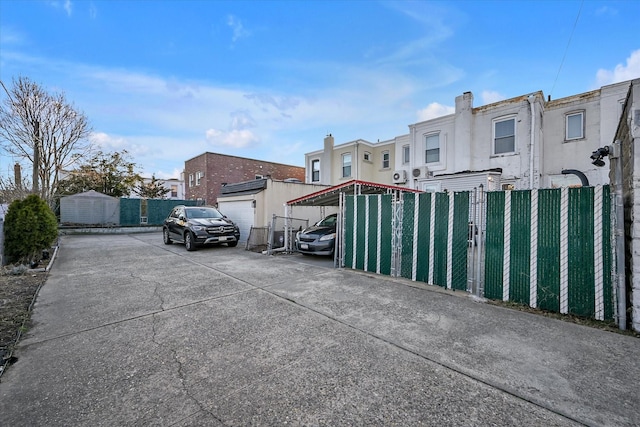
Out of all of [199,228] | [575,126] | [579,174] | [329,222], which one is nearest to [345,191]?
[329,222]

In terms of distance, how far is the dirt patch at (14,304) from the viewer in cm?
327

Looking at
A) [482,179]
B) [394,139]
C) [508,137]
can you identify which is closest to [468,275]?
[482,179]

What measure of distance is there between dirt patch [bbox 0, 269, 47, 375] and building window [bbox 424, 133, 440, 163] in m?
15.0

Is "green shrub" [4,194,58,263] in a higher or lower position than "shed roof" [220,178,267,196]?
lower

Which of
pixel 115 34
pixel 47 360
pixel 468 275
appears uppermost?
pixel 115 34

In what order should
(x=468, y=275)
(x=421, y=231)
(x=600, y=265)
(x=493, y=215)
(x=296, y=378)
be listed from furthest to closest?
1. (x=421, y=231)
2. (x=468, y=275)
3. (x=493, y=215)
4. (x=600, y=265)
5. (x=296, y=378)

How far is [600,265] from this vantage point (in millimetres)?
3883

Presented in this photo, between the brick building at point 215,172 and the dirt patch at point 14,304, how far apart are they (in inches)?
638

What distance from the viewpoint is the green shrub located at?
7336 mm

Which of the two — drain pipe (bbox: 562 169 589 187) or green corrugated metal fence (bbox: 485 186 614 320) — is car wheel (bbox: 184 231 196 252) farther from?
drain pipe (bbox: 562 169 589 187)

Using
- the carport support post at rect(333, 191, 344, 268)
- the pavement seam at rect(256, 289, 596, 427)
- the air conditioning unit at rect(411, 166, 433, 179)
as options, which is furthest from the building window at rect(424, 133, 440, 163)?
the pavement seam at rect(256, 289, 596, 427)

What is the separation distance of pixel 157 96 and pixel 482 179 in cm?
1306

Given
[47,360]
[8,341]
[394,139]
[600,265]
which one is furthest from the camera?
[394,139]

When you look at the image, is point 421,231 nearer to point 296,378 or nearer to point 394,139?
point 296,378
